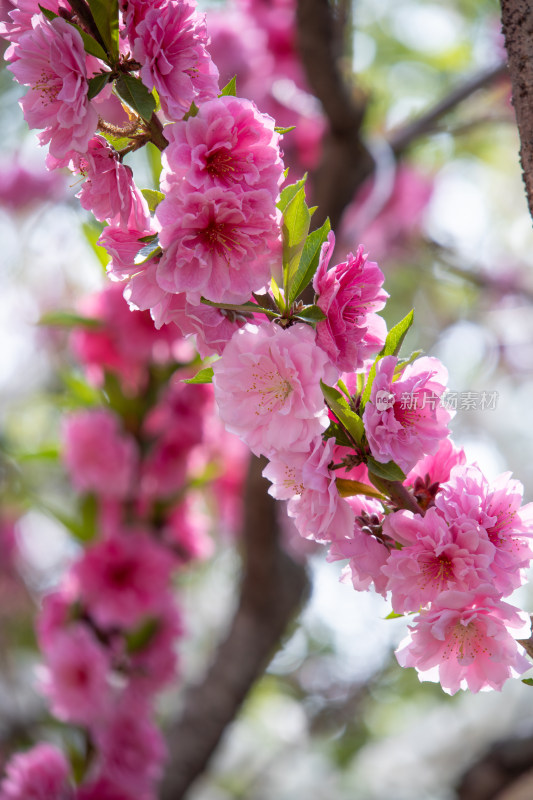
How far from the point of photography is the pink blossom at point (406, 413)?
0.54m

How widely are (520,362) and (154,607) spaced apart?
180 cm

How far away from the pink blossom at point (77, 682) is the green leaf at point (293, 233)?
0.96m

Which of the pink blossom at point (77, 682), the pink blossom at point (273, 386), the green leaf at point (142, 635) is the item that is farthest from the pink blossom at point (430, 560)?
the green leaf at point (142, 635)

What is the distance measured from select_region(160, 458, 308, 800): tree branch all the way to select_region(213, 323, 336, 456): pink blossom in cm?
106

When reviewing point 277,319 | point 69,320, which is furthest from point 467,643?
point 69,320

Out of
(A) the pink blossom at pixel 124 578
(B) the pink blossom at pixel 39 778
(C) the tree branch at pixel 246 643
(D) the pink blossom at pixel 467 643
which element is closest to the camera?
(D) the pink blossom at pixel 467 643

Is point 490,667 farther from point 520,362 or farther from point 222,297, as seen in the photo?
point 520,362

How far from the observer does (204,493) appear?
2053 mm

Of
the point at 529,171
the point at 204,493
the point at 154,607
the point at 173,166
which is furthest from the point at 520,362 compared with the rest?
the point at 173,166

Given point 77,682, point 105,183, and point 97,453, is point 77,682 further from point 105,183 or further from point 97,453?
point 105,183

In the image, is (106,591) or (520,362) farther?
(520,362)

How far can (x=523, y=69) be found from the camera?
0.60 m

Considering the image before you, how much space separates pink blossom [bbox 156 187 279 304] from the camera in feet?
1.74

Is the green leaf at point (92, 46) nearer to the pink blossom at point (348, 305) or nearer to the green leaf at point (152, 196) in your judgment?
the green leaf at point (152, 196)
